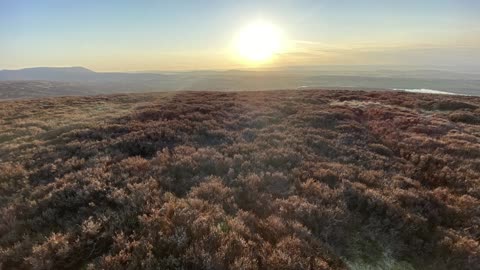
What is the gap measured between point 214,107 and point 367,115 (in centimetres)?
1125

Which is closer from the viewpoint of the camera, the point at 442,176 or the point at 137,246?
the point at 137,246

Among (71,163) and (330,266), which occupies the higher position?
(71,163)

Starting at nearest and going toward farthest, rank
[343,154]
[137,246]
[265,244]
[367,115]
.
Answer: [137,246], [265,244], [343,154], [367,115]

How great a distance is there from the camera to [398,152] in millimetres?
14469

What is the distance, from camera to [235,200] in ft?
27.6

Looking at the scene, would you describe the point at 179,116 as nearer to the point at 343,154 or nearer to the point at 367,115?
the point at 343,154

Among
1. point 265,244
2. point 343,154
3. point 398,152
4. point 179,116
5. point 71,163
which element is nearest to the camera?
point 265,244

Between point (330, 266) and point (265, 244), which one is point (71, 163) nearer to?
point (265, 244)

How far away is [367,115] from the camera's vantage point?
23109 mm

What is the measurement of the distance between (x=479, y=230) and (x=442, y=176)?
12.6ft

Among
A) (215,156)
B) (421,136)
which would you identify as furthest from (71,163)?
(421,136)

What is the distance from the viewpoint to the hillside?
6090 mm

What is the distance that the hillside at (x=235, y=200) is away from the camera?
20.0 feet

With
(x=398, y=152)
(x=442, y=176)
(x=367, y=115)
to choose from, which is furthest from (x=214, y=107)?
(x=442, y=176)
